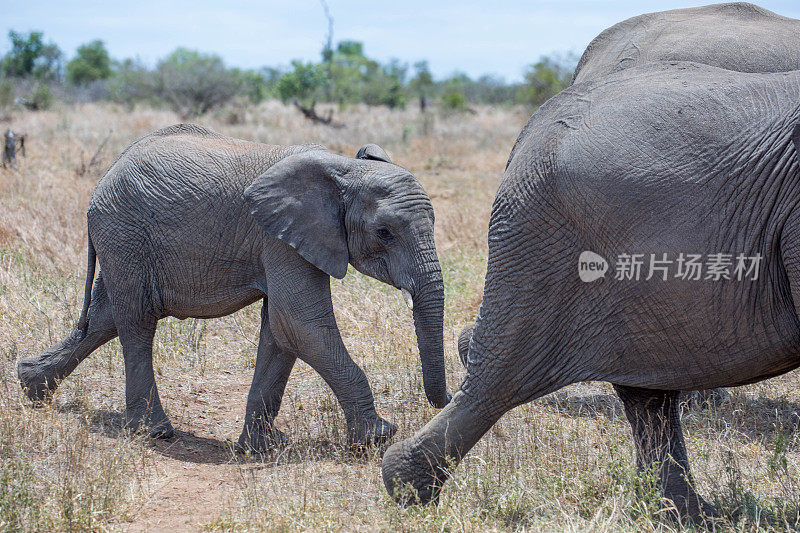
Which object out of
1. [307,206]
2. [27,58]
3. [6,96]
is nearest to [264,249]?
[307,206]

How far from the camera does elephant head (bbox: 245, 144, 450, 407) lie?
15.0ft

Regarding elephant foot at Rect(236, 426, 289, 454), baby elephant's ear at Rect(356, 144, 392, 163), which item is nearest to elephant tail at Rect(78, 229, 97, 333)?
elephant foot at Rect(236, 426, 289, 454)

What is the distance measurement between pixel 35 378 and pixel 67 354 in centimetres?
27

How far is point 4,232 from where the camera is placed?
8.57 meters

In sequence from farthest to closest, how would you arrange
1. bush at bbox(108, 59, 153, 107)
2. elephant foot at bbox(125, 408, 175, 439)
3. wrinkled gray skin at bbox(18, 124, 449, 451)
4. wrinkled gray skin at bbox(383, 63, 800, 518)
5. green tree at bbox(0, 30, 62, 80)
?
1. green tree at bbox(0, 30, 62, 80)
2. bush at bbox(108, 59, 153, 107)
3. elephant foot at bbox(125, 408, 175, 439)
4. wrinkled gray skin at bbox(18, 124, 449, 451)
5. wrinkled gray skin at bbox(383, 63, 800, 518)

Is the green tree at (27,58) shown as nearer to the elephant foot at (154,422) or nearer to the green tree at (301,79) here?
the green tree at (301,79)

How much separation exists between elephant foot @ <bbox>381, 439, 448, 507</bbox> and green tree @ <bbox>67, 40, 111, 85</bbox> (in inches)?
1807

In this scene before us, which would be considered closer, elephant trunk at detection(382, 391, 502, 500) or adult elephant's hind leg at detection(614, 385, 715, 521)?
elephant trunk at detection(382, 391, 502, 500)

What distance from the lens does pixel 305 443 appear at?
4.93 metres

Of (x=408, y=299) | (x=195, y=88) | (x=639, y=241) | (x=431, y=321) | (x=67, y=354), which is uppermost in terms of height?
(x=195, y=88)

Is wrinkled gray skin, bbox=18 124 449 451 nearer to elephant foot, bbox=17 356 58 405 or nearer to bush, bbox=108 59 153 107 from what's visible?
elephant foot, bbox=17 356 58 405

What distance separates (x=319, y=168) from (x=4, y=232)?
5.13 metres

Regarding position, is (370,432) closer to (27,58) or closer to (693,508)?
(693,508)

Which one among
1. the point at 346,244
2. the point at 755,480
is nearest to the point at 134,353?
the point at 346,244
